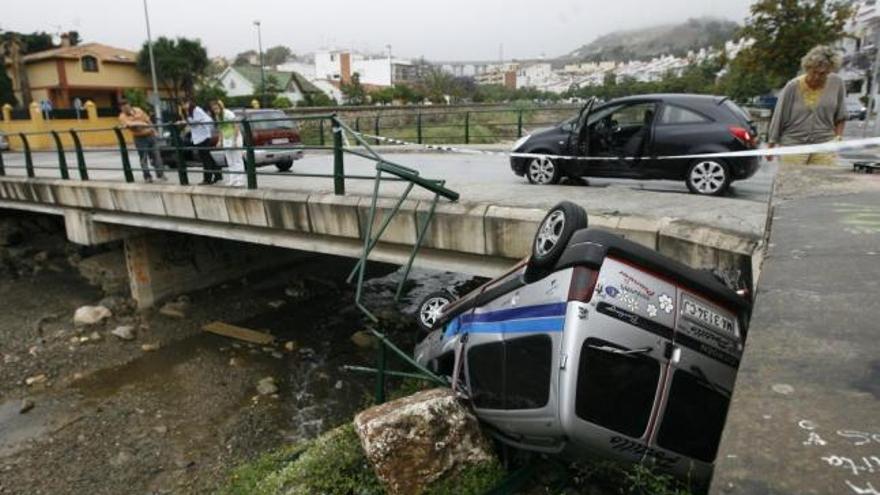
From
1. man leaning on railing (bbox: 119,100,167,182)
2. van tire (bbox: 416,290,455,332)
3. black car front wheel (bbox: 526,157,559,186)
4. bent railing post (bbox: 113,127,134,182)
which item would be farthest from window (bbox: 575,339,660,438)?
man leaning on railing (bbox: 119,100,167,182)

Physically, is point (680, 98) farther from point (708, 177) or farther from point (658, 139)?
point (708, 177)

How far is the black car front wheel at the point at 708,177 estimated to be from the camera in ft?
23.9

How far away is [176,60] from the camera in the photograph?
50062 mm

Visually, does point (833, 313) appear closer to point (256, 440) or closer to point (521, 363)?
point (521, 363)

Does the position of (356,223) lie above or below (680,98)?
below

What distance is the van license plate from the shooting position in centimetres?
341

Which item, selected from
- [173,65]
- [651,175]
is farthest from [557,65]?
[651,175]

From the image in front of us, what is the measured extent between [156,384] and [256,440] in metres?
2.62

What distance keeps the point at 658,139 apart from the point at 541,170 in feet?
5.81

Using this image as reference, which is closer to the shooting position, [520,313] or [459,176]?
[520,313]

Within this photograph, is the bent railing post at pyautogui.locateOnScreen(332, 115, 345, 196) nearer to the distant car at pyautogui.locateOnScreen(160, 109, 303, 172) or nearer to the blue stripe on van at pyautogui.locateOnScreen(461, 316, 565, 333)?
the blue stripe on van at pyautogui.locateOnScreen(461, 316, 565, 333)

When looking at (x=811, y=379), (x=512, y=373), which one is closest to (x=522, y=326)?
(x=512, y=373)

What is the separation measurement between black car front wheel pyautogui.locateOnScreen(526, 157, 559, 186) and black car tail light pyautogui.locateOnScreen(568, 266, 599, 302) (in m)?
5.56

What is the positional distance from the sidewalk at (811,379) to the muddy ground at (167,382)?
5.71 m
